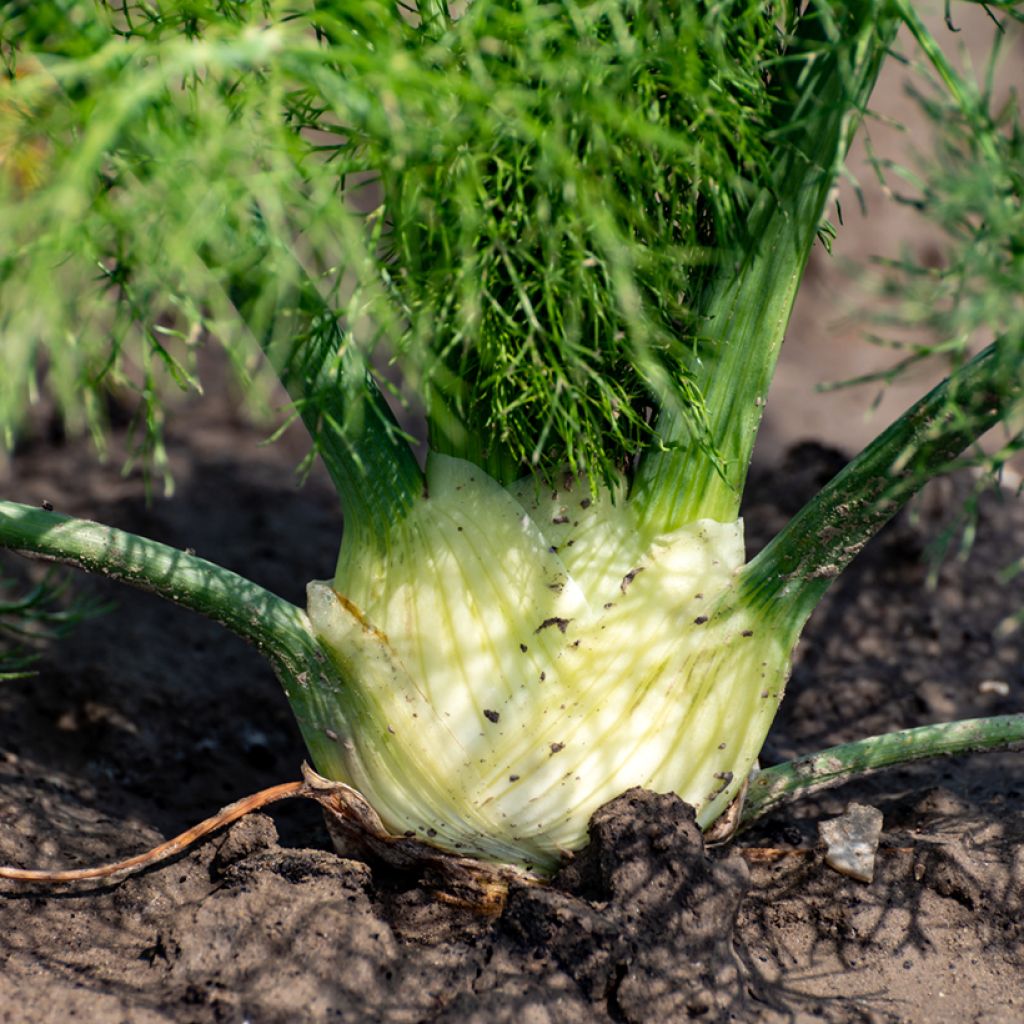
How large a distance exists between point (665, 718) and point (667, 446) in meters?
0.27

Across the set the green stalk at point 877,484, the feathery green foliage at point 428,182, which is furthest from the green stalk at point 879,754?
the feathery green foliage at point 428,182

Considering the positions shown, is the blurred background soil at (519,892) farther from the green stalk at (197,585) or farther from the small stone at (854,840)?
the green stalk at (197,585)

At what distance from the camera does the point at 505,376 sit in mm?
980

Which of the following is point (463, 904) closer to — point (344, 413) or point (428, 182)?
point (344, 413)

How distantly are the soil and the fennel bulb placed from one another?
6 cm

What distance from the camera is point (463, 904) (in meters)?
1.13

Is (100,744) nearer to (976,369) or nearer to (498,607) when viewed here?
(498,607)

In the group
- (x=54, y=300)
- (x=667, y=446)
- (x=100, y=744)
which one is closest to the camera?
(x=54, y=300)

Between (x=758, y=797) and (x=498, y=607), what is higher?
(x=498, y=607)

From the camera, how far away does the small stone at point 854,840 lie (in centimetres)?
115

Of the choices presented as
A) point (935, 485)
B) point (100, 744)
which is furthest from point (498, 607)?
point (935, 485)

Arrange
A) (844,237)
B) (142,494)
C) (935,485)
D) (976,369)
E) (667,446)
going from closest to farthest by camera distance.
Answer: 1. (976,369)
2. (667,446)
3. (935,485)
4. (142,494)
5. (844,237)

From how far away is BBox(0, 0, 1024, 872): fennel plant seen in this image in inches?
32.3

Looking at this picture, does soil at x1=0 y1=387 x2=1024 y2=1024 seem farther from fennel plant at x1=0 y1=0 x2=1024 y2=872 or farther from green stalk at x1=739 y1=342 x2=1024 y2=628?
green stalk at x1=739 y1=342 x2=1024 y2=628
